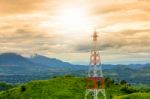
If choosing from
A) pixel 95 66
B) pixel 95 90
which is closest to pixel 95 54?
pixel 95 66

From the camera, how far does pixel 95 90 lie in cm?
10712

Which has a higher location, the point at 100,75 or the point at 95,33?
the point at 95,33

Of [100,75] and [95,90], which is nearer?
[100,75]

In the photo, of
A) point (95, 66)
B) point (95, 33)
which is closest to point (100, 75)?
point (95, 66)

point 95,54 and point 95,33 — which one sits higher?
point 95,33

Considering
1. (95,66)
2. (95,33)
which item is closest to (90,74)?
(95,66)

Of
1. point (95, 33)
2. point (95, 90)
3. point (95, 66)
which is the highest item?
point (95, 33)

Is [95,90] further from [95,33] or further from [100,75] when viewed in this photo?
[95,33]

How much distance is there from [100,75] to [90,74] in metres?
5.71

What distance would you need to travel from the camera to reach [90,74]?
10362 centimetres

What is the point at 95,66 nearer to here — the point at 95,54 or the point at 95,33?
the point at 95,54

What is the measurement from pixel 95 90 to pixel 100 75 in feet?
33.2

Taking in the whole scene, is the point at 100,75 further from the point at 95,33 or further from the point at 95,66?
the point at 95,33

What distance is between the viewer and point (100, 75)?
323ft
